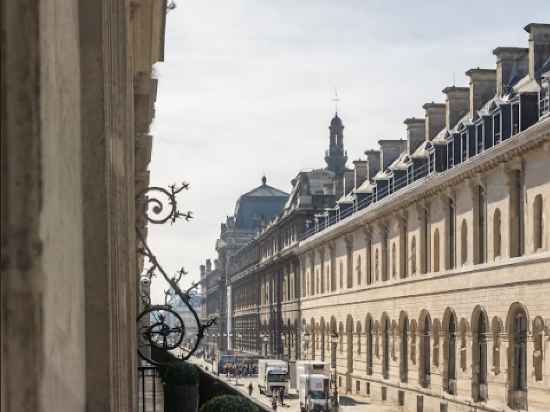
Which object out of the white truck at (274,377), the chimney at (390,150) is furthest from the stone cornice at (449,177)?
the white truck at (274,377)

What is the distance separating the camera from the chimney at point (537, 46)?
40719mm

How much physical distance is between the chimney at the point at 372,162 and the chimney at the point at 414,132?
11.7 metres

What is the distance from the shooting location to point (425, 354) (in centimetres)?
4981

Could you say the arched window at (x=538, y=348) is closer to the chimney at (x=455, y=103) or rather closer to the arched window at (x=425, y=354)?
the arched window at (x=425, y=354)

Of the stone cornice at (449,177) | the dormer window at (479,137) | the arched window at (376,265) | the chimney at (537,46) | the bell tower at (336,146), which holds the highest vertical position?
the bell tower at (336,146)

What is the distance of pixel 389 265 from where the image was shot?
56.2m

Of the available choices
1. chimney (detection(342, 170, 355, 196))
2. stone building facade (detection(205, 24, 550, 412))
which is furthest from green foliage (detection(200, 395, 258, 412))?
chimney (detection(342, 170, 355, 196))

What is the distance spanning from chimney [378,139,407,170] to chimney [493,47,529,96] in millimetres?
24940

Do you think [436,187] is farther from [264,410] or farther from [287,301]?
[287,301]

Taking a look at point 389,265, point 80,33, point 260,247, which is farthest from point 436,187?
point 260,247

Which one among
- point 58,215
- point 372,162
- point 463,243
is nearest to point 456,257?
point 463,243

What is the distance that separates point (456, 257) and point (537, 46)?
29.7ft

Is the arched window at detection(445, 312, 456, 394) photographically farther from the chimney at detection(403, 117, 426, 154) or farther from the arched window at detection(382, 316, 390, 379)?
the chimney at detection(403, 117, 426, 154)

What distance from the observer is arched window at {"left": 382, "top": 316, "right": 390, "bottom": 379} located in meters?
56.9
